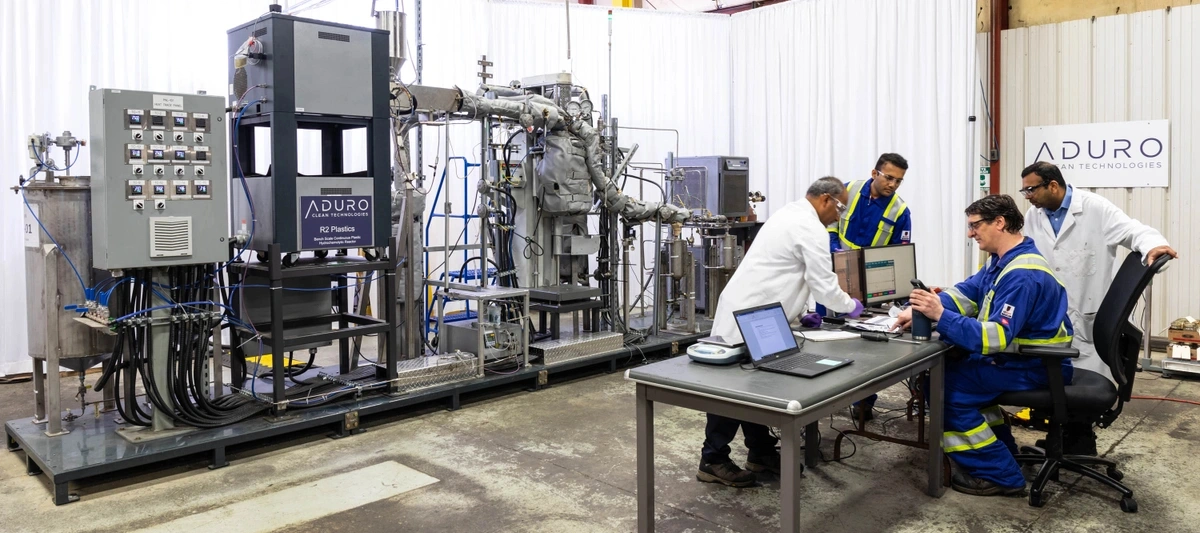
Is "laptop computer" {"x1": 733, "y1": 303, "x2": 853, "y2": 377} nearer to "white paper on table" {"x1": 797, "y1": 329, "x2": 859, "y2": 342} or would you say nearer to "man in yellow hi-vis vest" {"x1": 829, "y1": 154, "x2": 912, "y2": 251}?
"white paper on table" {"x1": 797, "y1": 329, "x2": 859, "y2": 342}

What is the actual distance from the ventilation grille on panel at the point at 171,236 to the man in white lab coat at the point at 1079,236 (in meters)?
4.16

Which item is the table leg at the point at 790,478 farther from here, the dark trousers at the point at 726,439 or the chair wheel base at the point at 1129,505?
the chair wheel base at the point at 1129,505

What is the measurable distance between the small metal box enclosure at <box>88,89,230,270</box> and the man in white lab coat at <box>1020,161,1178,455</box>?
159 inches

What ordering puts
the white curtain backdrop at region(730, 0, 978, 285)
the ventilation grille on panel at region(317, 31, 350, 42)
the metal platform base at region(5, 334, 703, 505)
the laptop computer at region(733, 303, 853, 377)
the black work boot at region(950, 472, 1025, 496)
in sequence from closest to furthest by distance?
the laptop computer at region(733, 303, 853, 377), the black work boot at region(950, 472, 1025, 496), the metal platform base at region(5, 334, 703, 505), the ventilation grille on panel at region(317, 31, 350, 42), the white curtain backdrop at region(730, 0, 978, 285)

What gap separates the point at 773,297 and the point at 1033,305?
Result: 40.4 inches

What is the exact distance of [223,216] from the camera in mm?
4289

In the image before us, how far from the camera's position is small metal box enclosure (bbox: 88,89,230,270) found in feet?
12.9

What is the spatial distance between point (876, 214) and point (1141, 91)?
9.96 ft

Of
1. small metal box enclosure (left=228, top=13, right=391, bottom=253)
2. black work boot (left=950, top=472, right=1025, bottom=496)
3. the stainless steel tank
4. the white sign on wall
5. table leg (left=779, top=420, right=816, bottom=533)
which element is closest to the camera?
table leg (left=779, top=420, right=816, bottom=533)

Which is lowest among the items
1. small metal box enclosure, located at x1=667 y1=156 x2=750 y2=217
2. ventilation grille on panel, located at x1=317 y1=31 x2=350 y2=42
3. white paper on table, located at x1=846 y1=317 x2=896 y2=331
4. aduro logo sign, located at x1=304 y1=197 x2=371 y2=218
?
white paper on table, located at x1=846 y1=317 x2=896 y2=331

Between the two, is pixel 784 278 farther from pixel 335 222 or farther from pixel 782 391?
pixel 335 222

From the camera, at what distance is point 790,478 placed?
275 centimetres

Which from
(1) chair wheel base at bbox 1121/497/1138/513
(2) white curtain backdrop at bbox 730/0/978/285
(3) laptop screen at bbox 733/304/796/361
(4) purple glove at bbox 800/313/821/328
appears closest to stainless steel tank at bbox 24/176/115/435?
(3) laptop screen at bbox 733/304/796/361

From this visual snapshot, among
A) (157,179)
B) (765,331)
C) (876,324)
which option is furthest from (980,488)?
(157,179)
